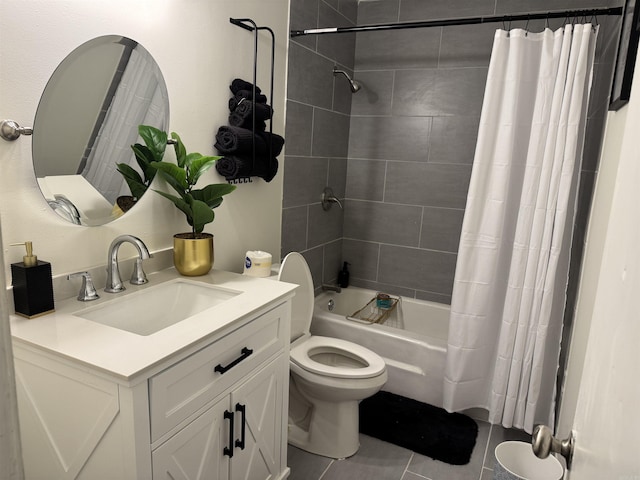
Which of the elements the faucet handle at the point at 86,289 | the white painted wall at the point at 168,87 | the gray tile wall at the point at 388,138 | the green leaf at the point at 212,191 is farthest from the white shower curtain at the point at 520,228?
the faucet handle at the point at 86,289

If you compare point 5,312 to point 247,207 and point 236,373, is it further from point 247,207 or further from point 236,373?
point 247,207

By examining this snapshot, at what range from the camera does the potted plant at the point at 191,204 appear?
5.52 feet

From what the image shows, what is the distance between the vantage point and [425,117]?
2938mm

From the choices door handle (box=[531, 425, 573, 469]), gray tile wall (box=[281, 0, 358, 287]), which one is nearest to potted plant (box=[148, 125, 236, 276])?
gray tile wall (box=[281, 0, 358, 287])

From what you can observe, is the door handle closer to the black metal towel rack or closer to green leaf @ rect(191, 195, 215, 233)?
green leaf @ rect(191, 195, 215, 233)

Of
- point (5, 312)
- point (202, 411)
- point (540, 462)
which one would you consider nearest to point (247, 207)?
point (202, 411)

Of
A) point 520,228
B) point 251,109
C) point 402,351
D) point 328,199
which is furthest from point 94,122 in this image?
point 402,351

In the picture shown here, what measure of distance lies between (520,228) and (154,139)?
1640 mm

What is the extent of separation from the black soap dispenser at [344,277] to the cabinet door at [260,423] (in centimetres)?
157

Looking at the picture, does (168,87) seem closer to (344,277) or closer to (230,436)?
(230,436)

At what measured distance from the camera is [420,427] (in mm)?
2355

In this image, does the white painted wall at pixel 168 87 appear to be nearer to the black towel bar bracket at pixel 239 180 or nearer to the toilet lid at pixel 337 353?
the black towel bar bracket at pixel 239 180

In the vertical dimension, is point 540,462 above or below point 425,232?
below

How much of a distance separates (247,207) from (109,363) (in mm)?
1252
